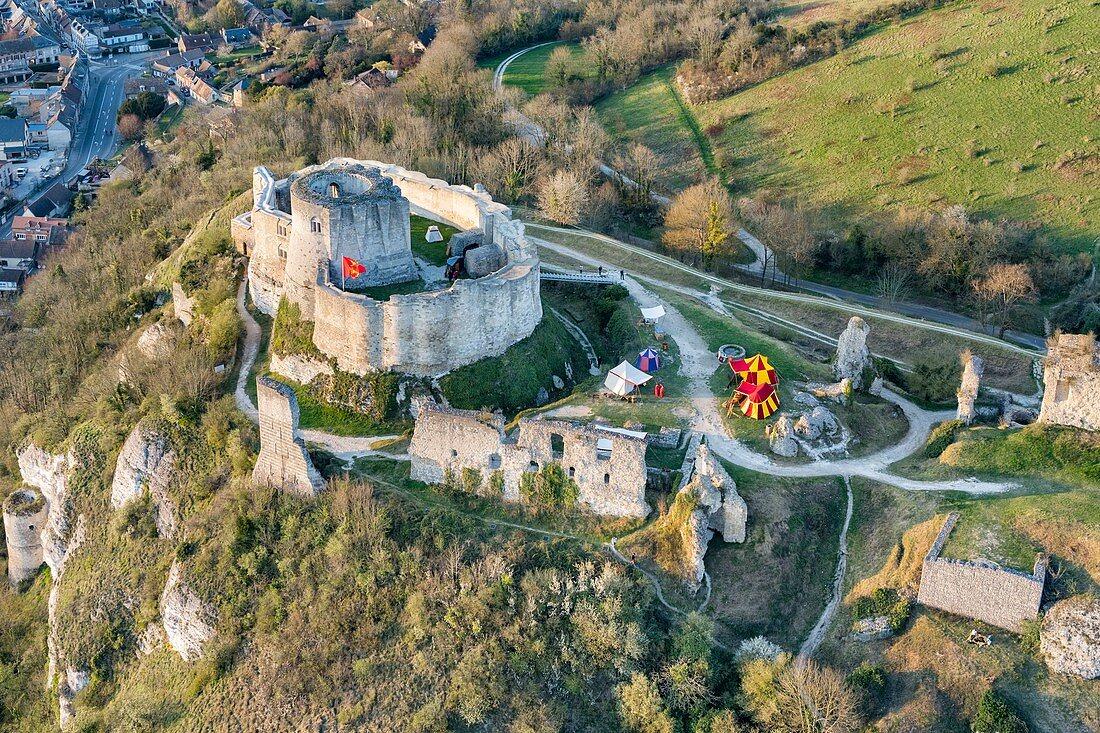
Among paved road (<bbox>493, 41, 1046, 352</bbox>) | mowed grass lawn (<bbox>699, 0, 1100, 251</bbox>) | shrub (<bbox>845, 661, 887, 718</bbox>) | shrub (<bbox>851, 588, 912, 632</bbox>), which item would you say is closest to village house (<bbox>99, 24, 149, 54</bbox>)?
paved road (<bbox>493, 41, 1046, 352</bbox>)

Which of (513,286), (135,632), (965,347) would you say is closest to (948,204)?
(965,347)

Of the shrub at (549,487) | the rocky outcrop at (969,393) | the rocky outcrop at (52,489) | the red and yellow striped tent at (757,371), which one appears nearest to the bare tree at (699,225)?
the red and yellow striped tent at (757,371)

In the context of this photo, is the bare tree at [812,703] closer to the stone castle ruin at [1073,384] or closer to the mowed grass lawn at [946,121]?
the stone castle ruin at [1073,384]

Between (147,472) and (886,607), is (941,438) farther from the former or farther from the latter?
(147,472)

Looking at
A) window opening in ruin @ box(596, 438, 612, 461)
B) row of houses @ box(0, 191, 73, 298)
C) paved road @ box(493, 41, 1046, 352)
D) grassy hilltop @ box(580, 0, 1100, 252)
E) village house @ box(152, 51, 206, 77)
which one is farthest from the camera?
village house @ box(152, 51, 206, 77)

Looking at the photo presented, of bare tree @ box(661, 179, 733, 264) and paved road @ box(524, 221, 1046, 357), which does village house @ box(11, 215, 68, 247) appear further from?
bare tree @ box(661, 179, 733, 264)

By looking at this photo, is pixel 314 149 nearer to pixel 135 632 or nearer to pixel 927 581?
pixel 135 632
